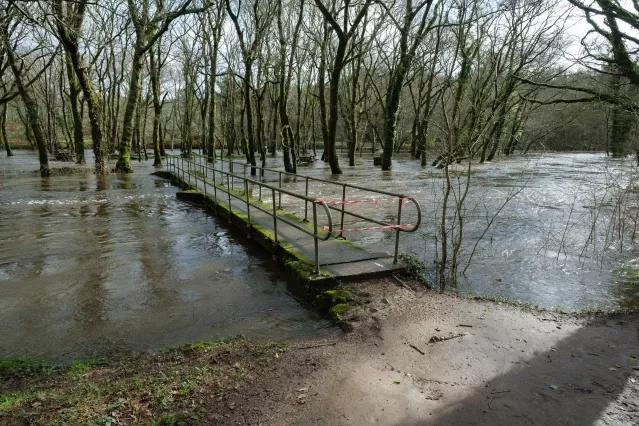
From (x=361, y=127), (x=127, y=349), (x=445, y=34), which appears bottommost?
(x=127, y=349)

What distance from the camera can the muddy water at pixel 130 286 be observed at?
4.57m

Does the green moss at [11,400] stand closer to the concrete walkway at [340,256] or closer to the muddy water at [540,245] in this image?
the concrete walkway at [340,256]

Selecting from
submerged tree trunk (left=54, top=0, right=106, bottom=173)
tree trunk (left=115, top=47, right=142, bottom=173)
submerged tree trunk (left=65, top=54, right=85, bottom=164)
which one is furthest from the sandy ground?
submerged tree trunk (left=65, top=54, right=85, bottom=164)

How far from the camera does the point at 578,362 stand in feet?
11.6

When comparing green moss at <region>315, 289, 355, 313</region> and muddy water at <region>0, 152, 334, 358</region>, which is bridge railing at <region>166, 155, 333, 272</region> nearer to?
green moss at <region>315, 289, 355, 313</region>

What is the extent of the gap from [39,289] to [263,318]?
337 cm

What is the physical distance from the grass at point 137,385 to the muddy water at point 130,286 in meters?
0.53

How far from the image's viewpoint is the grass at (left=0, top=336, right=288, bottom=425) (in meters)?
2.75

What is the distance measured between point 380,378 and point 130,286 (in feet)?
13.7

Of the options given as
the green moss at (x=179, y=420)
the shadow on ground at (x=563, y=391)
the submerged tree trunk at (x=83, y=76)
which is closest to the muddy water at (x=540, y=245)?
the shadow on ground at (x=563, y=391)

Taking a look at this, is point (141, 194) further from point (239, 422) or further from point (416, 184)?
point (239, 422)

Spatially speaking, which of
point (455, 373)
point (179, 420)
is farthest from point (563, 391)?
point (179, 420)

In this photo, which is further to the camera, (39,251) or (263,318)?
(39,251)

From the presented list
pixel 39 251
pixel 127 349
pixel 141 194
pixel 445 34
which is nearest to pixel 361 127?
pixel 445 34
